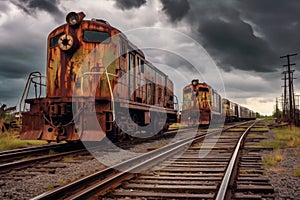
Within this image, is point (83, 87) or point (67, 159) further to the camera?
point (83, 87)

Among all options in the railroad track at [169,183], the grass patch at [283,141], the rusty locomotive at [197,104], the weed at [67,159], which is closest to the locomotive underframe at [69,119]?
the weed at [67,159]

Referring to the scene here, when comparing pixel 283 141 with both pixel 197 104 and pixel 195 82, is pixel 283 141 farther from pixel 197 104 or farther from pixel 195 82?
pixel 195 82

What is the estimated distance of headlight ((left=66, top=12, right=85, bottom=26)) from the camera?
935 centimetres

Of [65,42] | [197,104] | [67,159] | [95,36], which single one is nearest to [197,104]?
[197,104]

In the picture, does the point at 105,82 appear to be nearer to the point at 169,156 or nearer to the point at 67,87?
the point at 67,87

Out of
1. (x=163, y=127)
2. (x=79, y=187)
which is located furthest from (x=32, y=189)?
(x=163, y=127)

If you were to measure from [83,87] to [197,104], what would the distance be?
16523 millimetres

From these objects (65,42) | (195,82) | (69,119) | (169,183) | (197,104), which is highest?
(195,82)

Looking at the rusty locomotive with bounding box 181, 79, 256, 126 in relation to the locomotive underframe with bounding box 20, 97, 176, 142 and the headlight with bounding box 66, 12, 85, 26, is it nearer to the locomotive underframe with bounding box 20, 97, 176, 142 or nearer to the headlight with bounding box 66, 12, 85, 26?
the locomotive underframe with bounding box 20, 97, 176, 142

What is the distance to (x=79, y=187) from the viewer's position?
4.25 m

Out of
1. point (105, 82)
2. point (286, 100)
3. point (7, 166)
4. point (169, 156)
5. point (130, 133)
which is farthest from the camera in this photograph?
point (286, 100)

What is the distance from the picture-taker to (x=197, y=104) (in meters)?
24.5

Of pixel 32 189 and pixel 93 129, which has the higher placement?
pixel 93 129

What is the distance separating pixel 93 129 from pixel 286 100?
147ft
